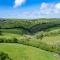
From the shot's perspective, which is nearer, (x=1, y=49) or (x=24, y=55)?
(x=24, y=55)

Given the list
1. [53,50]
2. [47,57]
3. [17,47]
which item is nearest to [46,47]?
[53,50]

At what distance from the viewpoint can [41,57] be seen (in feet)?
200

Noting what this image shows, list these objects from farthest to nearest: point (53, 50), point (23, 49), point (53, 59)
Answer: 1. point (53, 50)
2. point (23, 49)
3. point (53, 59)

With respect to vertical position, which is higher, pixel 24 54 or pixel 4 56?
pixel 4 56

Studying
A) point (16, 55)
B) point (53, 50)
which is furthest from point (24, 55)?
point (53, 50)

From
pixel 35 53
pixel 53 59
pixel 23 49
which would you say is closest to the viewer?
pixel 53 59

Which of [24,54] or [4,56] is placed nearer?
[4,56]

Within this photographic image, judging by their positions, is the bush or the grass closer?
the bush

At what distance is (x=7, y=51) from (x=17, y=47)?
18.5 feet

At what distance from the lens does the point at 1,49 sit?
221ft

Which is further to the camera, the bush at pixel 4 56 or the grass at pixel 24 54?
the grass at pixel 24 54

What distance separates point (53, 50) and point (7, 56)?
2084 centimetres

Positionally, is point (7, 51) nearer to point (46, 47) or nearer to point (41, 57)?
point (41, 57)

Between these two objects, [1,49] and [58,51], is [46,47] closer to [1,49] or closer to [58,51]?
[58,51]
